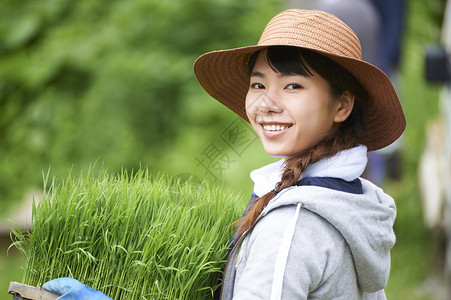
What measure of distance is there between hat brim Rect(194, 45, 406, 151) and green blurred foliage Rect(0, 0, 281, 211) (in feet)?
11.4

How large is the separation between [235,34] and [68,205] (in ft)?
15.7

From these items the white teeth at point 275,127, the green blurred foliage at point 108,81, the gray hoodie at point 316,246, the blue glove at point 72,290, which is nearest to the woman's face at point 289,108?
the white teeth at point 275,127

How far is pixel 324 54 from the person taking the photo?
6.19 feet

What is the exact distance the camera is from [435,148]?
723 centimetres

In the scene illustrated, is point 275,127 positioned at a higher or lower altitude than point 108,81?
lower

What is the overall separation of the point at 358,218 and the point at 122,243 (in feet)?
2.18

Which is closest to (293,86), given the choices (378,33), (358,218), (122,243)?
(358,218)

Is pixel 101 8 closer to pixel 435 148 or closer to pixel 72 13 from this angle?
pixel 72 13

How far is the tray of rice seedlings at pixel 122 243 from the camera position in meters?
1.76

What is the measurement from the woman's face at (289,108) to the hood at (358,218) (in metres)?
0.12

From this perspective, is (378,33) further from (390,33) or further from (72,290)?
(72,290)

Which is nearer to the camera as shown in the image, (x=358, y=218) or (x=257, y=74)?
(x=358, y=218)

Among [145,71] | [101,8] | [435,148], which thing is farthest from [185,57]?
[435,148]

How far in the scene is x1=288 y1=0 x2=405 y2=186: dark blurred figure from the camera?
393 cm
